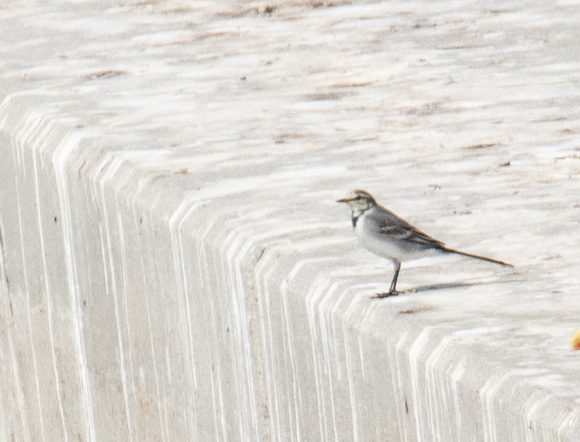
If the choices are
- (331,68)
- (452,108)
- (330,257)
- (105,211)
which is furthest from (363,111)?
(330,257)

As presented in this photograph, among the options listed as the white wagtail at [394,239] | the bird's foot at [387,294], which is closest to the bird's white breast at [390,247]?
the white wagtail at [394,239]

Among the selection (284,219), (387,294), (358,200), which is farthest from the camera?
(284,219)

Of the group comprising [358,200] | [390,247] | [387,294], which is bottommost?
[387,294]

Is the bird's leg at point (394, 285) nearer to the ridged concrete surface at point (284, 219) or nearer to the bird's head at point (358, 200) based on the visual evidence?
the ridged concrete surface at point (284, 219)

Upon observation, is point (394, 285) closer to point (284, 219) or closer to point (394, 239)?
point (394, 239)

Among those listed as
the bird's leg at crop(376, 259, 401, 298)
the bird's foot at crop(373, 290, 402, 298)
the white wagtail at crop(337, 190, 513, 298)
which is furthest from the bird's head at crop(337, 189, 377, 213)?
the bird's foot at crop(373, 290, 402, 298)

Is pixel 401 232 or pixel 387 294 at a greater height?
pixel 401 232

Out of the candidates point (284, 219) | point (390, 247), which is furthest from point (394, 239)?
Result: point (284, 219)

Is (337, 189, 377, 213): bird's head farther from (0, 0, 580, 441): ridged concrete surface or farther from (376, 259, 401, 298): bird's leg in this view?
(376, 259, 401, 298): bird's leg
